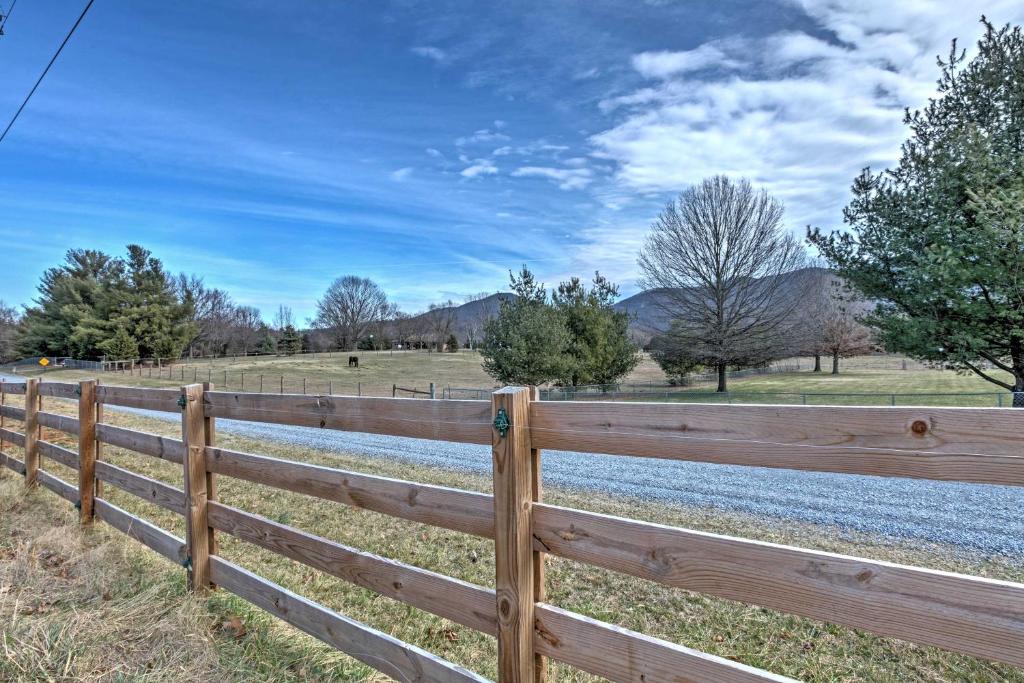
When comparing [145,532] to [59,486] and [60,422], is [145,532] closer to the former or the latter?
[59,486]

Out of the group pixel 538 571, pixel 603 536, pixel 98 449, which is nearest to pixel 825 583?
pixel 603 536

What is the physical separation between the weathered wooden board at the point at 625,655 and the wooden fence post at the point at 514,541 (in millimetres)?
69

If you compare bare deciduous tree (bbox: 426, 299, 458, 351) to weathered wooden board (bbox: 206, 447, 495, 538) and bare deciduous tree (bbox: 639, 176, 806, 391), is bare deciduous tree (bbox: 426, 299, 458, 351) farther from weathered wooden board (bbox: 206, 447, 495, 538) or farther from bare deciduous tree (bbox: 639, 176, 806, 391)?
weathered wooden board (bbox: 206, 447, 495, 538)

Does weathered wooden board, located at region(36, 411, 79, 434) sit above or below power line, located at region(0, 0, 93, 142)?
below

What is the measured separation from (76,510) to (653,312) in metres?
28.9

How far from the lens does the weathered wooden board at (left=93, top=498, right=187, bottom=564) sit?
363 cm

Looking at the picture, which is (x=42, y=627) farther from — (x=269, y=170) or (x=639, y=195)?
(x=639, y=195)

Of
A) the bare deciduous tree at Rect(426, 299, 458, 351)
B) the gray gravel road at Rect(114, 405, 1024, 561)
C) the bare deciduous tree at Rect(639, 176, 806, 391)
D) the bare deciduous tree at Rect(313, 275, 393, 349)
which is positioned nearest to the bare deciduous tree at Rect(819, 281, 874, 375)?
the bare deciduous tree at Rect(639, 176, 806, 391)

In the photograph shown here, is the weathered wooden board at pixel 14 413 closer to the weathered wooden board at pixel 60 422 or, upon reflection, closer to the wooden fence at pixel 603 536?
the weathered wooden board at pixel 60 422

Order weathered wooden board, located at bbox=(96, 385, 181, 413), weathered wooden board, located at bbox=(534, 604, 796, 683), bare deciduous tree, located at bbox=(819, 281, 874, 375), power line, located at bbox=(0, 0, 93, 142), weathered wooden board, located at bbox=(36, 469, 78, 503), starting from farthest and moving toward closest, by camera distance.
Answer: bare deciduous tree, located at bbox=(819, 281, 874, 375)
power line, located at bbox=(0, 0, 93, 142)
weathered wooden board, located at bbox=(36, 469, 78, 503)
weathered wooden board, located at bbox=(96, 385, 181, 413)
weathered wooden board, located at bbox=(534, 604, 796, 683)

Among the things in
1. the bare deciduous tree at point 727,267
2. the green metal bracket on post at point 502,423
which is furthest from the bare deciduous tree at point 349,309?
the green metal bracket on post at point 502,423

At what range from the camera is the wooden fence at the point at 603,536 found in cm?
126

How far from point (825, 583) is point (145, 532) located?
15.0 ft

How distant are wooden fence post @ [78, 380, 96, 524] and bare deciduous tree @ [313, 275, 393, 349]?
233ft
